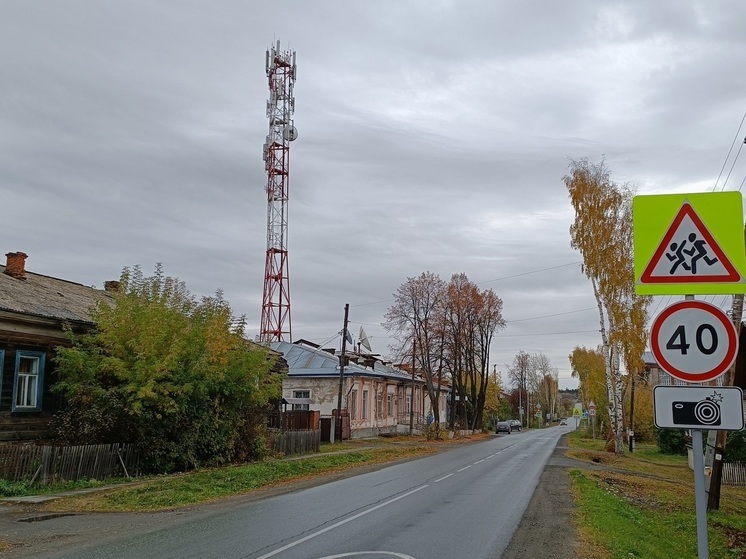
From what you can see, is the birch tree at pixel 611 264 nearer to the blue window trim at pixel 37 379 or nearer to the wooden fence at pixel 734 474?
the wooden fence at pixel 734 474

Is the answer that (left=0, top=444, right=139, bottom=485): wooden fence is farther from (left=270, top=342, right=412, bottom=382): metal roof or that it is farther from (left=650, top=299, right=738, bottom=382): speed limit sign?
(left=270, top=342, right=412, bottom=382): metal roof

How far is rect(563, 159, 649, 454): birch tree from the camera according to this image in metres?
33.4

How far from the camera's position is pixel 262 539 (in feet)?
35.1

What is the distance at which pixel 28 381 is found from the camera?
21.8m

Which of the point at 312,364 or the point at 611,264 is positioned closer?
the point at 611,264

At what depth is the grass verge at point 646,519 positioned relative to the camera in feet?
34.2

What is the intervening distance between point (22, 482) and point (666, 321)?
55.4 feet

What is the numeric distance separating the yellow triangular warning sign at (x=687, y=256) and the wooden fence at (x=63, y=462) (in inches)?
665

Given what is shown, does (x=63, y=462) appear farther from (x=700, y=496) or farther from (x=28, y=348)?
(x=700, y=496)

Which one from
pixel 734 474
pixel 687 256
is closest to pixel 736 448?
pixel 734 474

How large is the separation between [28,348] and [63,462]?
4954mm

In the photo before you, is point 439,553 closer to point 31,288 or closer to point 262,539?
point 262,539

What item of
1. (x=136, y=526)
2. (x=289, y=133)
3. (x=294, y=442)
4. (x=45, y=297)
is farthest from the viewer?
(x=289, y=133)

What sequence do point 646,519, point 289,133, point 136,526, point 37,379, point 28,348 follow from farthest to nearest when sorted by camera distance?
point 289,133 < point 37,379 < point 28,348 < point 646,519 < point 136,526
